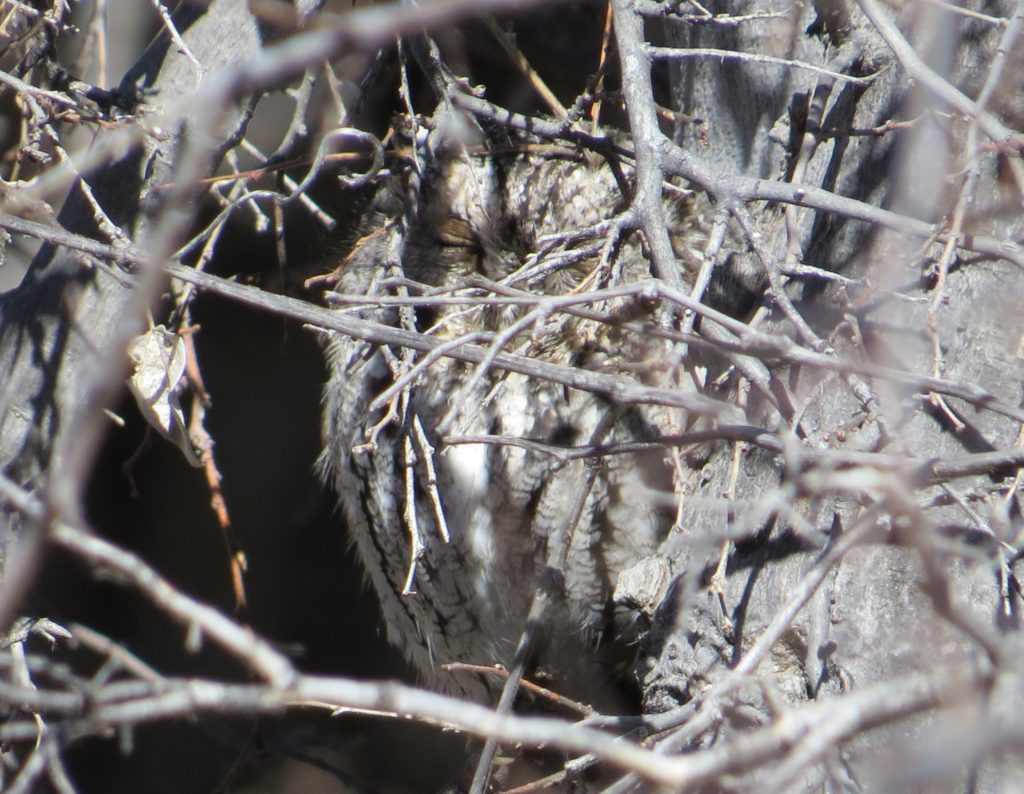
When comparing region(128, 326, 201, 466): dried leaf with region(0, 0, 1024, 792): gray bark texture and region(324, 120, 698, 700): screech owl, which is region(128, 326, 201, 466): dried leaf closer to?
region(0, 0, 1024, 792): gray bark texture

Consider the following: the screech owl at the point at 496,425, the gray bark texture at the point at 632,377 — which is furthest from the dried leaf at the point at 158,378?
the screech owl at the point at 496,425

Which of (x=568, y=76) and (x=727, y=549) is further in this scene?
(x=568, y=76)

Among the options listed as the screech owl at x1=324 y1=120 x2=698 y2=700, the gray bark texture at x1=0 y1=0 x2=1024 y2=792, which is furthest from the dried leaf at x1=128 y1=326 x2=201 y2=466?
the screech owl at x1=324 y1=120 x2=698 y2=700

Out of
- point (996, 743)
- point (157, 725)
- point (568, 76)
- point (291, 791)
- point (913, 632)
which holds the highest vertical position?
point (568, 76)

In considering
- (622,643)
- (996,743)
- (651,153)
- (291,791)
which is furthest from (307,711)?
(996,743)

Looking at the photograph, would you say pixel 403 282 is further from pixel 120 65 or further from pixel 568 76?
pixel 120 65

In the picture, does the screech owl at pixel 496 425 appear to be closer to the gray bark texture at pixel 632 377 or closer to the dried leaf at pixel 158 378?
the gray bark texture at pixel 632 377

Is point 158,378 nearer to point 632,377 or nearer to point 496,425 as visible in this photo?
point 496,425

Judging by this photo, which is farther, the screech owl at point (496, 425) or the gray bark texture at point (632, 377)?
the screech owl at point (496, 425)

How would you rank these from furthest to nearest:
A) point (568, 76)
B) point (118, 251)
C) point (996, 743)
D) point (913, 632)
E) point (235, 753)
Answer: point (235, 753), point (568, 76), point (118, 251), point (913, 632), point (996, 743)
